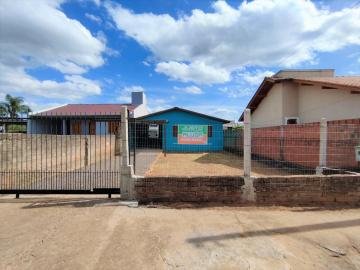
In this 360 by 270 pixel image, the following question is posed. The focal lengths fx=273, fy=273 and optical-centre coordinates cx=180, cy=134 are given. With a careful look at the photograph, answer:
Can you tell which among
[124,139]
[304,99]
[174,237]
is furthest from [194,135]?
[304,99]

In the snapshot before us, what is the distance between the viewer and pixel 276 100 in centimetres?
1756

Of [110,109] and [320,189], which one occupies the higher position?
[110,109]

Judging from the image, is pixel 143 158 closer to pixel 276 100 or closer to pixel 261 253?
pixel 276 100

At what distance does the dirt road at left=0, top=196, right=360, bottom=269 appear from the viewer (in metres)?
3.38

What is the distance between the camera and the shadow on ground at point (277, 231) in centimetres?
398

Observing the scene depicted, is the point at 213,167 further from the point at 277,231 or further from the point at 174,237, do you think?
the point at 174,237

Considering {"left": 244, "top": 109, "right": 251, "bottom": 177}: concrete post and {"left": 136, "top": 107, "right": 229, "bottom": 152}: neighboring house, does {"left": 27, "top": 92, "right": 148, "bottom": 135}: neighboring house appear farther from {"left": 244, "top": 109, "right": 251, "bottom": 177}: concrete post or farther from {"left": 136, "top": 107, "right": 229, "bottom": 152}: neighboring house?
{"left": 244, "top": 109, "right": 251, "bottom": 177}: concrete post

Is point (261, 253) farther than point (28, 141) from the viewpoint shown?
No

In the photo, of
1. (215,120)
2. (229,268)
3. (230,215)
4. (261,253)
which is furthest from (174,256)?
(215,120)

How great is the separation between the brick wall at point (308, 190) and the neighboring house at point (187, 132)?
3052mm

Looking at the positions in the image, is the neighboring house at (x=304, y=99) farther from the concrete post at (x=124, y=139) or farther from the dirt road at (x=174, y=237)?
the concrete post at (x=124, y=139)

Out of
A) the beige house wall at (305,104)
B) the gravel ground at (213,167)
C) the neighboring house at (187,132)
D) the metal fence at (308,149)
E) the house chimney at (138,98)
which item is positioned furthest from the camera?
the house chimney at (138,98)

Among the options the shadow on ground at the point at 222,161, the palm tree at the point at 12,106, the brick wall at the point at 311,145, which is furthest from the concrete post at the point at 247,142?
the palm tree at the point at 12,106

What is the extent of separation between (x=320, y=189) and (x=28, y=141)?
28.7 feet
